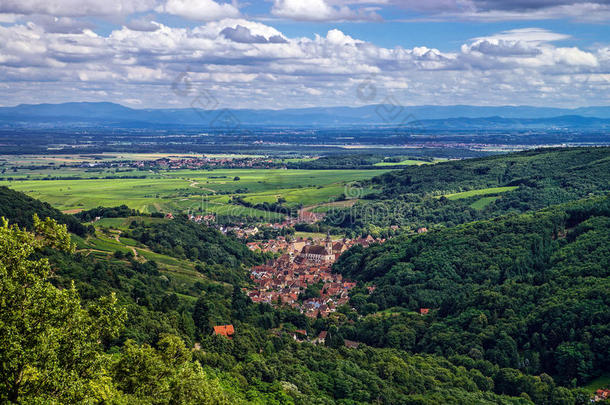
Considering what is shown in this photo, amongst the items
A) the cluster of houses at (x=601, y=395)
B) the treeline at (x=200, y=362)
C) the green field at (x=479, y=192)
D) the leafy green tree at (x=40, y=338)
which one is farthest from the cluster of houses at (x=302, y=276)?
the leafy green tree at (x=40, y=338)

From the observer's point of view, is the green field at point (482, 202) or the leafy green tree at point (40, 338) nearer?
the leafy green tree at point (40, 338)

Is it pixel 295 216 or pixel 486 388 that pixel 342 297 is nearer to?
pixel 486 388

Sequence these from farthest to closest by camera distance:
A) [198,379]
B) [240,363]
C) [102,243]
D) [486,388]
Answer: [102,243] → [486,388] → [240,363] → [198,379]

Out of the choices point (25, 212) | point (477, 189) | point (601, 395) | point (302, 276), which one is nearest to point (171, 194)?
point (477, 189)

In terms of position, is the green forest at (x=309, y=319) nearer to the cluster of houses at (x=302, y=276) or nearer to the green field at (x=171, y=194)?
the cluster of houses at (x=302, y=276)

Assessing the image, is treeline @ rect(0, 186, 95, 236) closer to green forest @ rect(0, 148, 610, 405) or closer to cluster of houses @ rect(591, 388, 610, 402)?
green forest @ rect(0, 148, 610, 405)

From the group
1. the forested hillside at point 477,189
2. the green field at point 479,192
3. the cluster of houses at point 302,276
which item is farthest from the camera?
the green field at point 479,192

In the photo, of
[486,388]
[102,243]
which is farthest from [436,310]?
[102,243]
